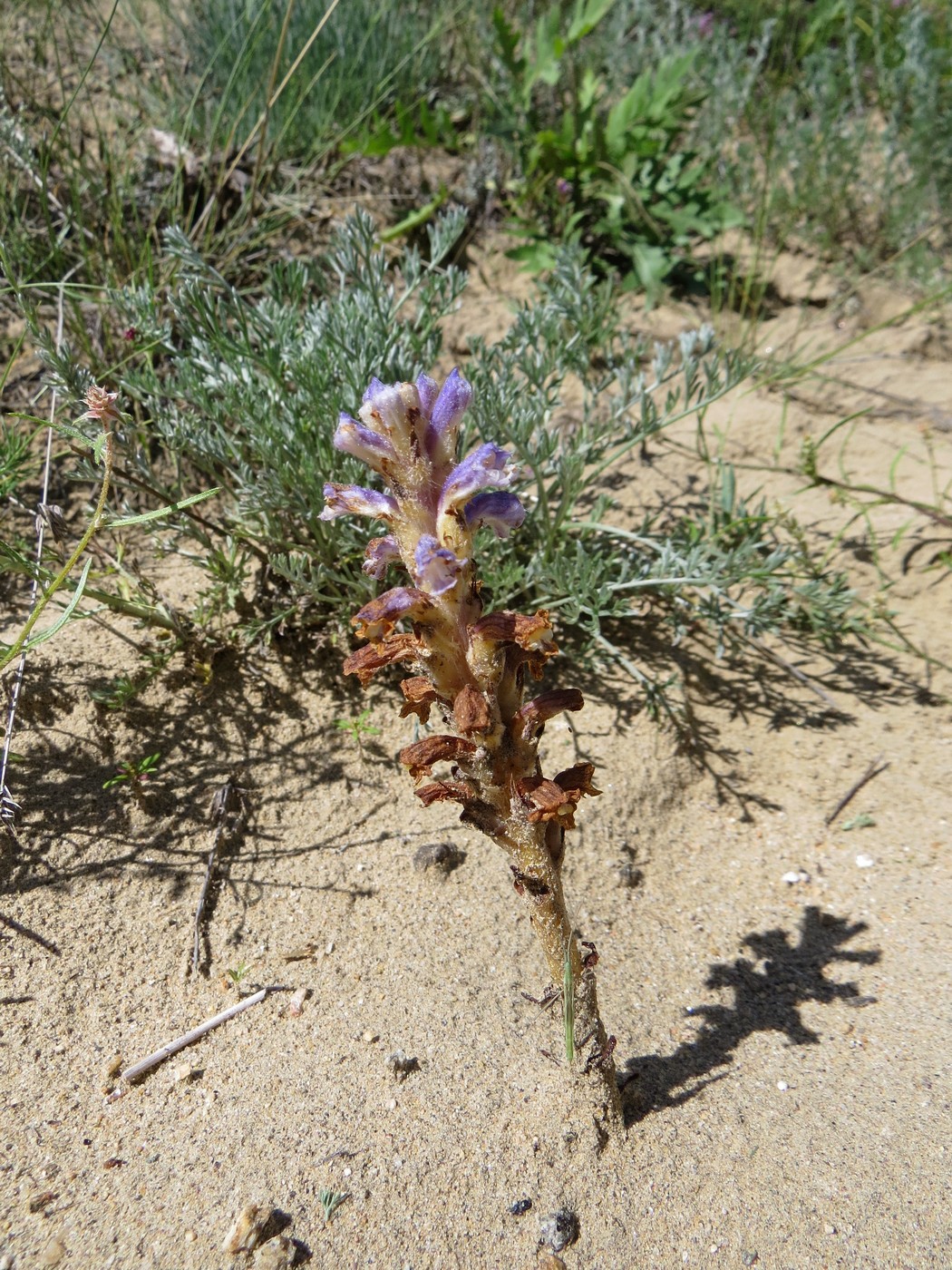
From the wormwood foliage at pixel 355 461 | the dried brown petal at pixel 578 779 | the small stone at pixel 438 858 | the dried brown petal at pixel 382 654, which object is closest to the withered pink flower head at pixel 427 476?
the dried brown petal at pixel 382 654

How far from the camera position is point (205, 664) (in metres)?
2.61

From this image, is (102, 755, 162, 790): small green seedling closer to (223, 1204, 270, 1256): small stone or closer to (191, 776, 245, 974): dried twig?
(191, 776, 245, 974): dried twig

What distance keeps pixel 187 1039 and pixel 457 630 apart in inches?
45.2

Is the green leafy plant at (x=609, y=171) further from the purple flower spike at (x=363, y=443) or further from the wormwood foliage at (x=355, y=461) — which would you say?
the purple flower spike at (x=363, y=443)

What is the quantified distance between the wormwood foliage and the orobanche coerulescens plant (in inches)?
38.9

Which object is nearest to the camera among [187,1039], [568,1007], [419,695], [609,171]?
[419,695]

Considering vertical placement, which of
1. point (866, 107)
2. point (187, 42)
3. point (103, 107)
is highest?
point (187, 42)

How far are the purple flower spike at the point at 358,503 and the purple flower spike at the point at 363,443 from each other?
5 centimetres

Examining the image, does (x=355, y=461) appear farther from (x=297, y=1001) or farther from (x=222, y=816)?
(x=297, y=1001)

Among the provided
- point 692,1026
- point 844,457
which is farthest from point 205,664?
point 844,457

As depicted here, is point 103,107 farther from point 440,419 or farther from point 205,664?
point 440,419

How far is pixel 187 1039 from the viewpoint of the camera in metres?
Answer: 1.99

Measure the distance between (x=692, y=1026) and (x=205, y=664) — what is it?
1524 mm

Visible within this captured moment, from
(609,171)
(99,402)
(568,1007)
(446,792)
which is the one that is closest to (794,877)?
(568,1007)
